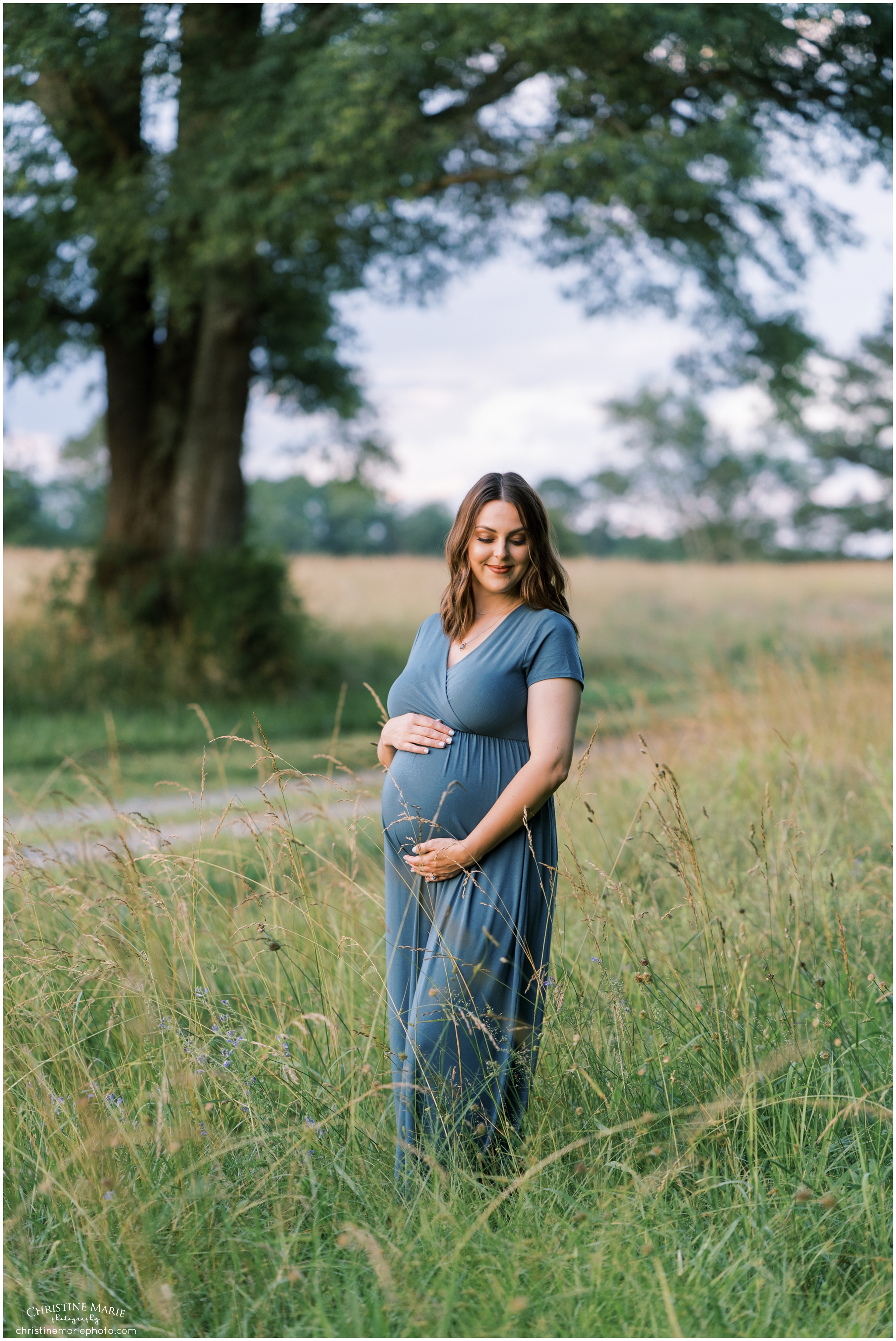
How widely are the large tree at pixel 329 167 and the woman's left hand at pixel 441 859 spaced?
731 cm

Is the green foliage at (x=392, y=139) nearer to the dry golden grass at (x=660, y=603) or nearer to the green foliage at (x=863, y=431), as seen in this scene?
the dry golden grass at (x=660, y=603)

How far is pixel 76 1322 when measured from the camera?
2119 millimetres

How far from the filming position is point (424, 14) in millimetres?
8148

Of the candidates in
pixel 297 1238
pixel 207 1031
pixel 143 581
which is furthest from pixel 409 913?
pixel 143 581

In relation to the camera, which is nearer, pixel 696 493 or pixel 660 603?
pixel 660 603

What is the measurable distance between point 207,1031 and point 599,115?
8815 millimetres

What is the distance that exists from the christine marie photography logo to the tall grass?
0.06 feet

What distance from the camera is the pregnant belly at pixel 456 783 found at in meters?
2.66

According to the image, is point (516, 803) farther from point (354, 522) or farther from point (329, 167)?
point (354, 522)

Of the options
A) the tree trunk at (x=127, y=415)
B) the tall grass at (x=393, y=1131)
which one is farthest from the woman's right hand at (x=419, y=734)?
the tree trunk at (x=127, y=415)

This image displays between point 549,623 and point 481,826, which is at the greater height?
point 549,623

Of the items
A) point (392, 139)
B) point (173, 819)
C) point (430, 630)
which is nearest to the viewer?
point (430, 630)

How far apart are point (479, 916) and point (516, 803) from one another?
0.34m

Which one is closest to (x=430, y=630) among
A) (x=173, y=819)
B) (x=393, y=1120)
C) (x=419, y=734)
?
(x=419, y=734)
